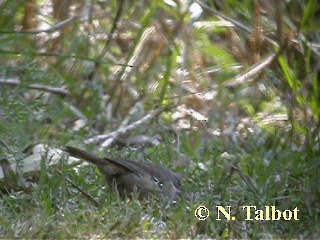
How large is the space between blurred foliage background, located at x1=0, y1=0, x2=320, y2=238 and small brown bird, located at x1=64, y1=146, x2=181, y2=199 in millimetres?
97

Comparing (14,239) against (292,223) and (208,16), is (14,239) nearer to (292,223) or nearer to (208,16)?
(292,223)

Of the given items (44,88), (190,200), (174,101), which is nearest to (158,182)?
(190,200)

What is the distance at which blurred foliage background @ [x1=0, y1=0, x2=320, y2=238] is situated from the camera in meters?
4.69

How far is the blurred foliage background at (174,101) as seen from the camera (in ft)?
15.4

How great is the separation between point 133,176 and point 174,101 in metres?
1.61

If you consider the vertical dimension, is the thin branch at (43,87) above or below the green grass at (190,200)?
above

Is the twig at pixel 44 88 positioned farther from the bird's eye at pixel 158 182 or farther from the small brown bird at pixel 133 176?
the bird's eye at pixel 158 182

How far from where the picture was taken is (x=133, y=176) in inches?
199

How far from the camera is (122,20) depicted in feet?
21.6

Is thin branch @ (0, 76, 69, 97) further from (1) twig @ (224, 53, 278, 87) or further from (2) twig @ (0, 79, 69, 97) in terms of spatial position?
(1) twig @ (224, 53, 278, 87)

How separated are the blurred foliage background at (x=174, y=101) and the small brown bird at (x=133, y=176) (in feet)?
0.32

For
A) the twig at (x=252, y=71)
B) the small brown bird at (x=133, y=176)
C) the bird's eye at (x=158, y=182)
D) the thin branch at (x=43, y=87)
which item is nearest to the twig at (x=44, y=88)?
the thin branch at (x=43, y=87)

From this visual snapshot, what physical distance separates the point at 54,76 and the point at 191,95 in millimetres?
1662

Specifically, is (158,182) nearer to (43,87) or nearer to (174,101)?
(43,87)
